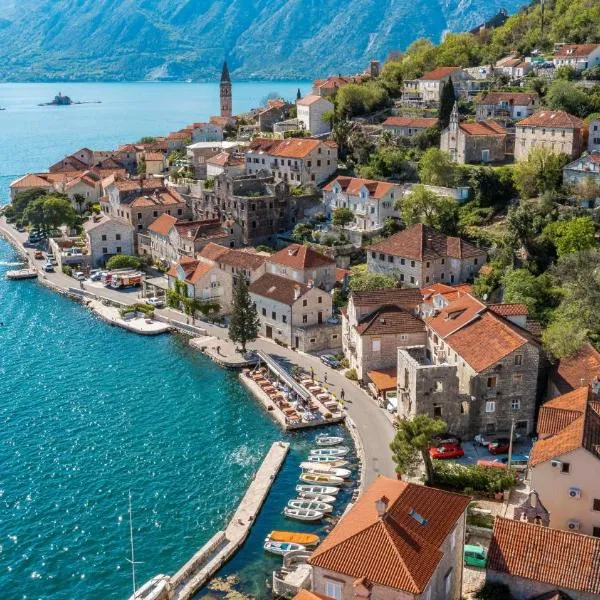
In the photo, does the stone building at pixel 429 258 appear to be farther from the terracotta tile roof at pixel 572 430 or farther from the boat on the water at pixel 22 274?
the boat on the water at pixel 22 274

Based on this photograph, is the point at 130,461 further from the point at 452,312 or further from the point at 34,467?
the point at 452,312

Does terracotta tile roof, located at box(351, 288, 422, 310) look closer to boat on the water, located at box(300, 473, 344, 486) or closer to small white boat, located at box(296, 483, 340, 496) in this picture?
boat on the water, located at box(300, 473, 344, 486)

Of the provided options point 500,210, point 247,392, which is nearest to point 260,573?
point 247,392

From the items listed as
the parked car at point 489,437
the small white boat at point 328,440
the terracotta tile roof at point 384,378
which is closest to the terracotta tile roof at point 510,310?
the parked car at point 489,437

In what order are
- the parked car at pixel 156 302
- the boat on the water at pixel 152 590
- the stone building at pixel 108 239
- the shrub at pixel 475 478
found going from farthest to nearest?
the stone building at pixel 108 239 < the parked car at pixel 156 302 < the shrub at pixel 475 478 < the boat on the water at pixel 152 590

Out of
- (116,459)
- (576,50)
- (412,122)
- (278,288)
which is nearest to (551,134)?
(412,122)

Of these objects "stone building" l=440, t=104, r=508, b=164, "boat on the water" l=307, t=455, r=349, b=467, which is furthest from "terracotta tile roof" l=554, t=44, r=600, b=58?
"boat on the water" l=307, t=455, r=349, b=467
